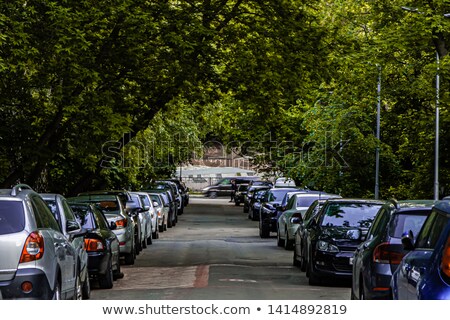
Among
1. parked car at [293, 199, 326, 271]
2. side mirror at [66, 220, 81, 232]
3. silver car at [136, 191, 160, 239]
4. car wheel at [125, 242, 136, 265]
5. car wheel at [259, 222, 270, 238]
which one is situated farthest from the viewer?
car wheel at [259, 222, 270, 238]

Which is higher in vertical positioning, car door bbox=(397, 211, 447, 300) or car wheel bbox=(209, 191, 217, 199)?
car door bbox=(397, 211, 447, 300)

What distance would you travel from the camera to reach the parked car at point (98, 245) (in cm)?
1833

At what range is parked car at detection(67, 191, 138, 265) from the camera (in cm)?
2423

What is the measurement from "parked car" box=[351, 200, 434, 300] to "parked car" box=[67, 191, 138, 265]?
10359mm

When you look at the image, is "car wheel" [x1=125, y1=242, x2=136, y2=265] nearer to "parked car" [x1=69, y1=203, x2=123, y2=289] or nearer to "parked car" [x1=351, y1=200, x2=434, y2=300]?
"parked car" [x1=69, y1=203, x2=123, y2=289]

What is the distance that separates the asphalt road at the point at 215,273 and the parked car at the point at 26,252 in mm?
4579

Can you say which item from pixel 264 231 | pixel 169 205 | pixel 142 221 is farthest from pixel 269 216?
pixel 169 205

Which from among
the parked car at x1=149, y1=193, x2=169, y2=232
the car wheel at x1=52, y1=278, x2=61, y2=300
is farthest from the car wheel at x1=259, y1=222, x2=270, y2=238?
the car wheel at x1=52, y1=278, x2=61, y2=300

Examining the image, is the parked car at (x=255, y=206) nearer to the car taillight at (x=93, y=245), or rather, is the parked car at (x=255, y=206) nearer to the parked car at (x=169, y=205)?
the parked car at (x=169, y=205)

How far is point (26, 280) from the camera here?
37.1 feet

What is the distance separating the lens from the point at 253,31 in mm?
29062

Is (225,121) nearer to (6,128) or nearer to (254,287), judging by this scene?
(6,128)

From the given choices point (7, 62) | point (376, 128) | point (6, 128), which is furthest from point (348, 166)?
point (7, 62)

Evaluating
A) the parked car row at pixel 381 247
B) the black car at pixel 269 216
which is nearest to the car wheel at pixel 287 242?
the black car at pixel 269 216
